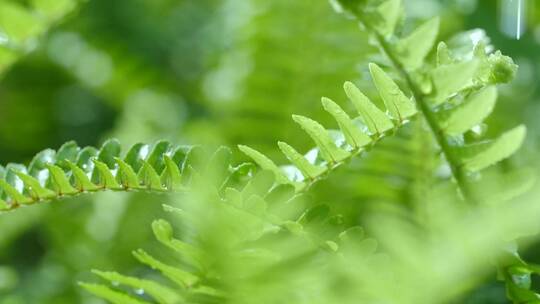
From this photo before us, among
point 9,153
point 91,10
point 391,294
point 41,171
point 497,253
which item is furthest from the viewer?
point 91,10

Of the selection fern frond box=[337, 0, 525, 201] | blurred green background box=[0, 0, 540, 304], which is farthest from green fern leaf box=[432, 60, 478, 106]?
blurred green background box=[0, 0, 540, 304]

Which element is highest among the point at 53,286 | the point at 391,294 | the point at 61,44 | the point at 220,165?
the point at 61,44

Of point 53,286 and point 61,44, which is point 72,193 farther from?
point 61,44

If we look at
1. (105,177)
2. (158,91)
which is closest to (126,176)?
(105,177)

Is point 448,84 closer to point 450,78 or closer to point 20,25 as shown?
point 450,78

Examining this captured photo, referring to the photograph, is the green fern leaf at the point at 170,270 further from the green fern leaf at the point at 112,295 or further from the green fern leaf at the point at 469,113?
the green fern leaf at the point at 469,113

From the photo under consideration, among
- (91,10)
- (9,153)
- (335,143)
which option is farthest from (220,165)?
(91,10)
